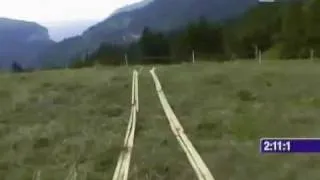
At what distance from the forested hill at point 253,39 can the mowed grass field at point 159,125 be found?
1647 inches

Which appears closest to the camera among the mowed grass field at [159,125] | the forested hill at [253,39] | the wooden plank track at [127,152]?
the wooden plank track at [127,152]

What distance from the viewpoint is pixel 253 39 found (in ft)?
316

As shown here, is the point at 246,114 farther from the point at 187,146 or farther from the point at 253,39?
the point at 253,39

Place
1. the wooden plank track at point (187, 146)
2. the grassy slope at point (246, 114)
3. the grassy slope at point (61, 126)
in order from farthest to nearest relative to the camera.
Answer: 1. the grassy slope at point (61, 126)
2. the grassy slope at point (246, 114)
3. the wooden plank track at point (187, 146)

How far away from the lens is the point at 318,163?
10422 mm

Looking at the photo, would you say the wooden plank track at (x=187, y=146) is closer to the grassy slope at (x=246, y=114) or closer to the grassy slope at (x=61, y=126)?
the grassy slope at (x=246, y=114)

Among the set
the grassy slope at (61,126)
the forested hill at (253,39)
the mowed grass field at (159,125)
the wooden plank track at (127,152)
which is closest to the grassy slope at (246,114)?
the mowed grass field at (159,125)

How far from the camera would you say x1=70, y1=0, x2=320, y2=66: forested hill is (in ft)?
244

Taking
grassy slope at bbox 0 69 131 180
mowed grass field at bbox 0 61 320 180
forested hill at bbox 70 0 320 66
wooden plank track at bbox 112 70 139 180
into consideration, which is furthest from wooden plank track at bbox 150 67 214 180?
forested hill at bbox 70 0 320 66

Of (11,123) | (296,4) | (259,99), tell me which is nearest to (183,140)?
(11,123)

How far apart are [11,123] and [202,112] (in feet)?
14.3

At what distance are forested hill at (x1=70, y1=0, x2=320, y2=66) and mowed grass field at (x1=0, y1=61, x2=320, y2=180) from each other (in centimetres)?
A: 4184

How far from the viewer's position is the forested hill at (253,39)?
74.5m

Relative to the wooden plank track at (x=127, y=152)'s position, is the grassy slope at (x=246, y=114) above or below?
below
